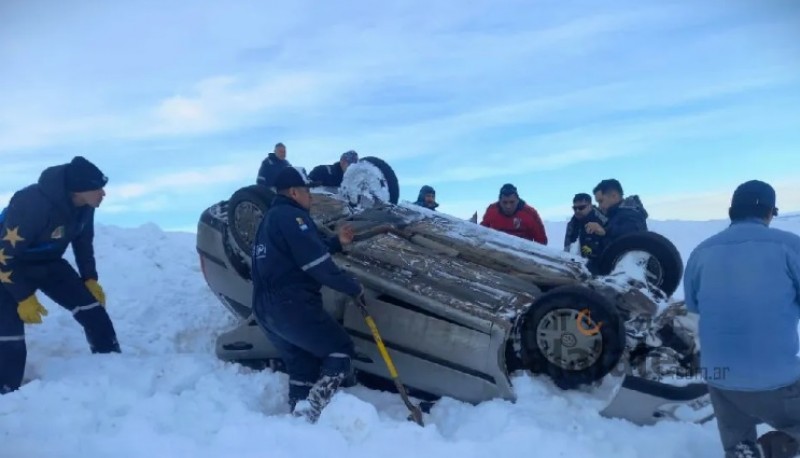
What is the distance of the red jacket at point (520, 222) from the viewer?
280 inches

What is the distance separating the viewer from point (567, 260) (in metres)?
5.26

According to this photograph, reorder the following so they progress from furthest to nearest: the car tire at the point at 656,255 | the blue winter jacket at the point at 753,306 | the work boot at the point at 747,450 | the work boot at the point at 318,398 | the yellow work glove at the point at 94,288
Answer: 1. the yellow work glove at the point at 94,288
2. the car tire at the point at 656,255
3. the work boot at the point at 318,398
4. the work boot at the point at 747,450
5. the blue winter jacket at the point at 753,306

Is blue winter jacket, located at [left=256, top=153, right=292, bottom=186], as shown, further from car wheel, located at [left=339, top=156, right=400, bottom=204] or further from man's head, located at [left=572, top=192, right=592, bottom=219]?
man's head, located at [left=572, top=192, right=592, bottom=219]

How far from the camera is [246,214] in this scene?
534 cm

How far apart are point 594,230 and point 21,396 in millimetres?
4817

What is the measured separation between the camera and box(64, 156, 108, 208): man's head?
483cm

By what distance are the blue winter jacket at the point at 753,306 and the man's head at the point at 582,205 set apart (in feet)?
12.5

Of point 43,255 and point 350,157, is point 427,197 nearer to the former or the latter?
point 350,157

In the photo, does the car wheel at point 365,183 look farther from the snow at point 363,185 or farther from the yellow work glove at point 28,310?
the yellow work glove at point 28,310

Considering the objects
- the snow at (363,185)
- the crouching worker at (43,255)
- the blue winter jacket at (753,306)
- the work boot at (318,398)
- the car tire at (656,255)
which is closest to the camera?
the blue winter jacket at (753,306)

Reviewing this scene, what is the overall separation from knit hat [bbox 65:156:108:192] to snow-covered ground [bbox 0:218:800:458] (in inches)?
50.2

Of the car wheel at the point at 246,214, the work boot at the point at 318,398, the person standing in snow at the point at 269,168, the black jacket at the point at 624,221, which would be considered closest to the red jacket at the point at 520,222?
the black jacket at the point at 624,221

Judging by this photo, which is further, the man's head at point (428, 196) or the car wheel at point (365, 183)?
the man's head at point (428, 196)

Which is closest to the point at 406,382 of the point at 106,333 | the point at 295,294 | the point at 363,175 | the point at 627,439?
the point at 295,294
